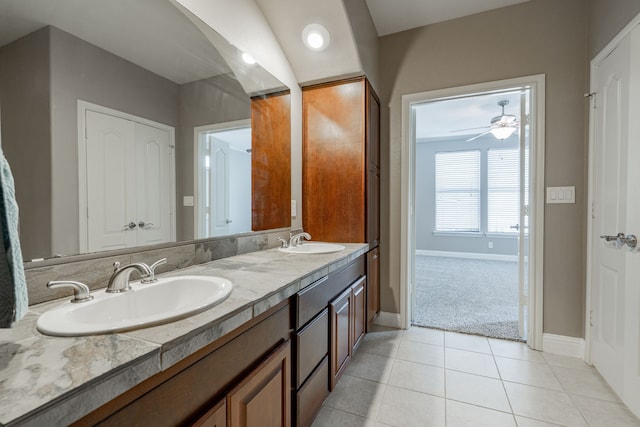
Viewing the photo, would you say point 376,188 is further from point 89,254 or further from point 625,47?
point 89,254

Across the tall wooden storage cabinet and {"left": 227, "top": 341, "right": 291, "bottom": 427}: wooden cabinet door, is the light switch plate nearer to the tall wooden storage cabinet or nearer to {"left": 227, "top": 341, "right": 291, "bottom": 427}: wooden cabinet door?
the tall wooden storage cabinet

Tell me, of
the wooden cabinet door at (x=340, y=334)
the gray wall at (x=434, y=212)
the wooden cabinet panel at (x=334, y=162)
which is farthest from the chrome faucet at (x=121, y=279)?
the gray wall at (x=434, y=212)

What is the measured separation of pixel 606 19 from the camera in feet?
6.14

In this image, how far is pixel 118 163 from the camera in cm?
112

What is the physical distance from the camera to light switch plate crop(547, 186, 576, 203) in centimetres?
215

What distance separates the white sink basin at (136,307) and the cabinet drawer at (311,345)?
1.50 feet

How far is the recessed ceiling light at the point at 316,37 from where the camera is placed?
6.68ft

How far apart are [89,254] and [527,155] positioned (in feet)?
9.24

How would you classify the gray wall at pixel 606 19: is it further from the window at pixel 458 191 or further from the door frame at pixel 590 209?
the window at pixel 458 191

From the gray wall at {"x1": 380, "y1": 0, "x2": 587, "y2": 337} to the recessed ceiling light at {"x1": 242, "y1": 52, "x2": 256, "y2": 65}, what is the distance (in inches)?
58.7

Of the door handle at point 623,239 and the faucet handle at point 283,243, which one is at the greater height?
the door handle at point 623,239

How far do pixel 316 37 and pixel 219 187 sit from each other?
4.17ft

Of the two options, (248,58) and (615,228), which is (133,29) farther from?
(615,228)

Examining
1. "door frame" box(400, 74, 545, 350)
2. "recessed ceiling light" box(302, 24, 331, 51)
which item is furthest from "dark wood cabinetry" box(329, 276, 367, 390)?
"recessed ceiling light" box(302, 24, 331, 51)
